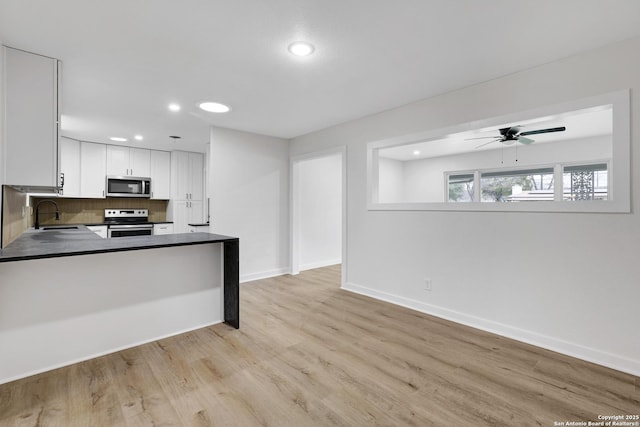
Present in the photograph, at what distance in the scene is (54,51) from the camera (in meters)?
2.27

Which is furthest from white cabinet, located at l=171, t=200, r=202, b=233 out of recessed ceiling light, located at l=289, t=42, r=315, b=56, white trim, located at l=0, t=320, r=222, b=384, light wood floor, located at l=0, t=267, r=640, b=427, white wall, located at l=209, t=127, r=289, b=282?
recessed ceiling light, located at l=289, t=42, r=315, b=56

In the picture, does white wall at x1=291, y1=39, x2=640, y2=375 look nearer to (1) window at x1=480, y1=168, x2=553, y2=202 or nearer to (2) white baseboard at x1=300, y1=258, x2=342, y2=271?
(2) white baseboard at x1=300, y1=258, x2=342, y2=271

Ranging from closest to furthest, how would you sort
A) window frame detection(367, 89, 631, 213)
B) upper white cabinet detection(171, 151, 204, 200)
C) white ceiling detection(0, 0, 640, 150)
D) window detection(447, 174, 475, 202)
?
white ceiling detection(0, 0, 640, 150) → window frame detection(367, 89, 631, 213) → upper white cabinet detection(171, 151, 204, 200) → window detection(447, 174, 475, 202)

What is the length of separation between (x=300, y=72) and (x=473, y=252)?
2.44m

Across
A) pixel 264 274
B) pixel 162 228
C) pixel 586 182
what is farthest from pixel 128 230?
pixel 586 182

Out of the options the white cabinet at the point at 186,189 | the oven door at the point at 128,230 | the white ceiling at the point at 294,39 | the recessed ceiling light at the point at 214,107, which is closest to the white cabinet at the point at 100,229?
the oven door at the point at 128,230

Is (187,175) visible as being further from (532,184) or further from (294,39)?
(532,184)

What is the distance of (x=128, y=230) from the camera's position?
575 cm

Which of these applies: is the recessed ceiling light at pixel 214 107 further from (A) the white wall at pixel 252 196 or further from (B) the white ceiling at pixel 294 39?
(A) the white wall at pixel 252 196

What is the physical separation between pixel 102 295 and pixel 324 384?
189 centimetres

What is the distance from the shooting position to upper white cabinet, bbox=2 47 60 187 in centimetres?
220

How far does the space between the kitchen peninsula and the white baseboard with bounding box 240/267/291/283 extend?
161 centimetres

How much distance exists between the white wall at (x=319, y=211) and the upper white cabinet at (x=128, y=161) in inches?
130

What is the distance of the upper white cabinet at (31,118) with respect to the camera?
220cm
